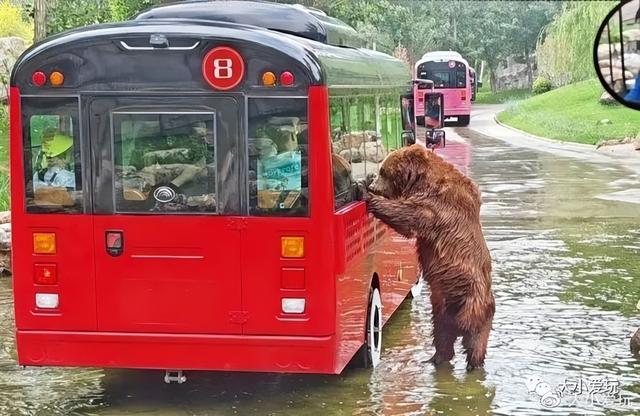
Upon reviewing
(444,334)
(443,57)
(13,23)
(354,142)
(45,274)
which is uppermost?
(13,23)

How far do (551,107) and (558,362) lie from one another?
3527cm

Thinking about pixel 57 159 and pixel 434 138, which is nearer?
pixel 57 159

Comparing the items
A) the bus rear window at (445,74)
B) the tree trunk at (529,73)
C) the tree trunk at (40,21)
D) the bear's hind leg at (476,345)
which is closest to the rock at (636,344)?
the bear's hind leg at (476,345)

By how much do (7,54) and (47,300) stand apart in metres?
20.4

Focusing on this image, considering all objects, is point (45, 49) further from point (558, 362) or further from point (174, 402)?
point (558, 362)

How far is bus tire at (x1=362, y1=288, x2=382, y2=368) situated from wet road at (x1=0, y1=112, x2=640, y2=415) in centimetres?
11

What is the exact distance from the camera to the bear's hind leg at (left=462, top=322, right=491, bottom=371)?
712cm

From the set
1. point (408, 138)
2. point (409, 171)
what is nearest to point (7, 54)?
point (408, 138)

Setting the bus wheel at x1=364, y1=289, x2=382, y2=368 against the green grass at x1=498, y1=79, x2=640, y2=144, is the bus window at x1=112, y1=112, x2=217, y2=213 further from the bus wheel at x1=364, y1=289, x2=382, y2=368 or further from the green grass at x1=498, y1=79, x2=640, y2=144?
the green grass at x1=498, y1=79, x2=640, y2=144

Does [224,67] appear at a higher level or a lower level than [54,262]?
higher

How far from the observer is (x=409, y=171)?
693cm

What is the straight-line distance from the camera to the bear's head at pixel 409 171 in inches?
273

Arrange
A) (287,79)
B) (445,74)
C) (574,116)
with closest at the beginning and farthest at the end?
(287,79) → (574,116) → (445,74)

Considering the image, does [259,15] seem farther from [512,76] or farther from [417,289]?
[512,76]
